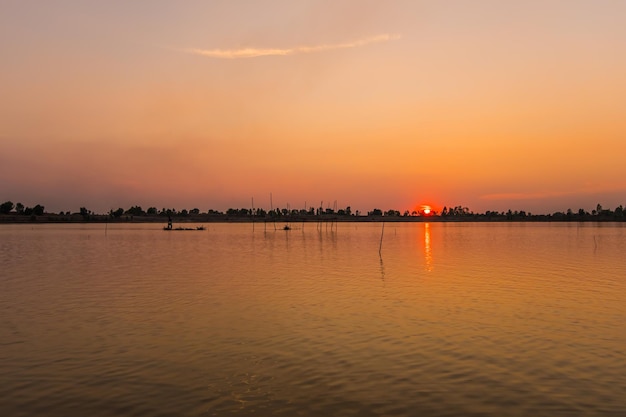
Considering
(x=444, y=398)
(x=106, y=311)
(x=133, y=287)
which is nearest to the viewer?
(x=444, y=398)

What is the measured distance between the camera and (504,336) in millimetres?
21234

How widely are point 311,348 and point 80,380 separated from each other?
8.12m

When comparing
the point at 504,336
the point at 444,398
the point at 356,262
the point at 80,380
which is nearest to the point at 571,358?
the point at 504,336

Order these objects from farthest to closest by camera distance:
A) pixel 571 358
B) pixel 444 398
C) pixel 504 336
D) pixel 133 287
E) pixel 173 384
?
pixel 133 287 → pixel 504 336 → pixel 571 358 → pixel 173 384 → pixel 444 398

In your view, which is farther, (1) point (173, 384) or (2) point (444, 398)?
(1) point (173, 384)

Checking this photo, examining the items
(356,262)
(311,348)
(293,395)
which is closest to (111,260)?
(356,262)

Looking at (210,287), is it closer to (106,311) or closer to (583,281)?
(106,311)

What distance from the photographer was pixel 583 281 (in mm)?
40875

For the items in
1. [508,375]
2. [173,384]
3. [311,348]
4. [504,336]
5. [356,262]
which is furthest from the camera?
[356,262]

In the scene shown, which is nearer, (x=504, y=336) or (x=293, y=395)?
(x=293, y=395)

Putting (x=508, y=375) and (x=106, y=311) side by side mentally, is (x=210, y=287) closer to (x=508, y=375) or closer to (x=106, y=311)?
(x=106, y=311)

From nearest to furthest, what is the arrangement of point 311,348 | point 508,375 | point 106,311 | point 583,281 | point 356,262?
point 508,375 < point 311,348 < point 106,311 < point 583,281 < point 356,262

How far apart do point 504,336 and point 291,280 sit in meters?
22.9

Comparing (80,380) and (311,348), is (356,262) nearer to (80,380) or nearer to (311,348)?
(311,348)
